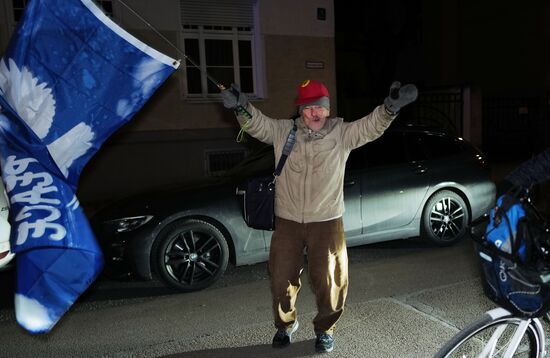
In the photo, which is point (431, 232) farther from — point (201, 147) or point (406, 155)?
Answer: point (201, 147)

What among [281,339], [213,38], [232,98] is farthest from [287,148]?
[213,38]

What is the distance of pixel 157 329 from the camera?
433 cm

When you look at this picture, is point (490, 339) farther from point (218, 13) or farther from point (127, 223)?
point (218, 13)

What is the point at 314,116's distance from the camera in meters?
3.60

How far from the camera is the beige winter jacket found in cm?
362

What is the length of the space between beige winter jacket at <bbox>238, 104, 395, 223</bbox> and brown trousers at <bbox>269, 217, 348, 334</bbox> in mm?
81

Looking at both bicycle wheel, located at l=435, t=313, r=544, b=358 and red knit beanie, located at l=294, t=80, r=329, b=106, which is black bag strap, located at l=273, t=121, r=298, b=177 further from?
bicycle wheel, located at l=435, t=313, r=544, b=358

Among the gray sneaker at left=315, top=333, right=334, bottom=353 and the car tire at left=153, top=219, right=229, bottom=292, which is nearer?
the gray sneaker at left=315, top=333, right=334, bottom=353

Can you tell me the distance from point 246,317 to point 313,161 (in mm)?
1623

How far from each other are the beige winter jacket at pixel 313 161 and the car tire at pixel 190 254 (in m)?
1.69

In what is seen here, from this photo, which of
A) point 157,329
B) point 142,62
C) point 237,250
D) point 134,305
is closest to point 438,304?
point 237,250

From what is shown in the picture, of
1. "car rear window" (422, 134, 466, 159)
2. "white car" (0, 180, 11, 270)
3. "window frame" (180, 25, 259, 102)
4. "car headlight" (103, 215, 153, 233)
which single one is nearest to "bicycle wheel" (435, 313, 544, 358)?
"car headlight" (103, 215, 153, 233)

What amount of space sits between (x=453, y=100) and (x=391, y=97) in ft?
34.7

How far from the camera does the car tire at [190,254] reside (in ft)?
16.8
